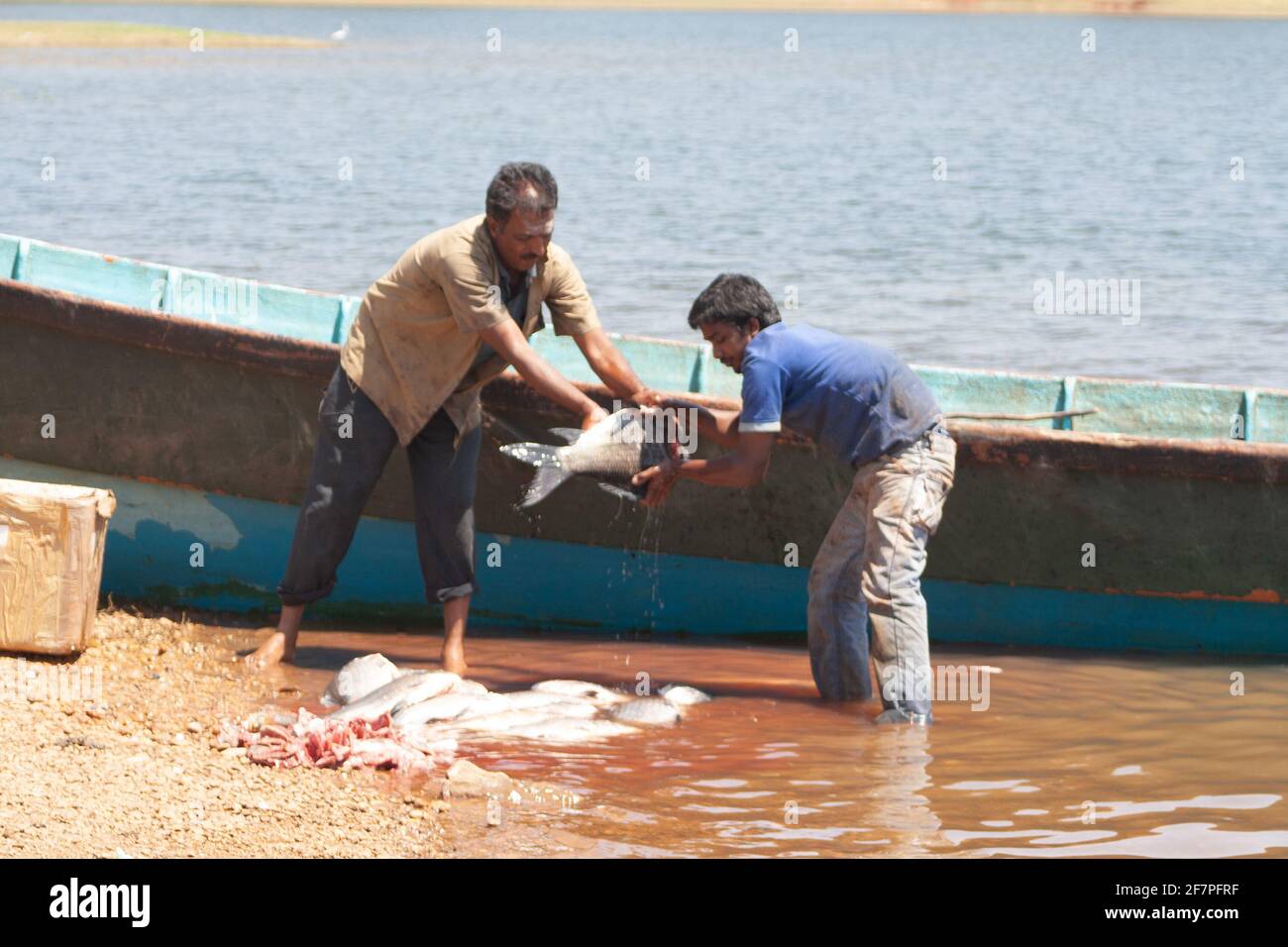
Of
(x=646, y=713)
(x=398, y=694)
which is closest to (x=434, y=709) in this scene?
(x=398, y=694)

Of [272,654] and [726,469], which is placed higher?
[726,469]

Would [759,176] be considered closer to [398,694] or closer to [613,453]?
[613,453]

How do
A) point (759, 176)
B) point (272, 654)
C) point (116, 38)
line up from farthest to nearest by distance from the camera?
point (116, 38) → point (759, 176) → point (272, 654)

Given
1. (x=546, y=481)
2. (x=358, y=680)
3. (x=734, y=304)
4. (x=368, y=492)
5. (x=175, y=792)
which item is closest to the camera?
(x=175, y=792)

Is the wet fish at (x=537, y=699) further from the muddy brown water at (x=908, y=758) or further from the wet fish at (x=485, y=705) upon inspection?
the muddy brown water at (x=908, y=758)

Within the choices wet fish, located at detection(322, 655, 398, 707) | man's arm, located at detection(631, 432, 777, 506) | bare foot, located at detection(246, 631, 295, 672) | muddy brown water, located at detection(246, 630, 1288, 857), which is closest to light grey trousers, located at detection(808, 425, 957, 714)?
muddy brown water, located at detection(246, 630, 1288, 857)

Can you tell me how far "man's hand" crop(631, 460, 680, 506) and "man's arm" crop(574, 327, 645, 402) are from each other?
391 mm

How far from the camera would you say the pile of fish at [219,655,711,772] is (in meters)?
5.60

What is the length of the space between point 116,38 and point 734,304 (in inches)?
1851

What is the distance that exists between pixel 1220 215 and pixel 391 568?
1689 centimetres

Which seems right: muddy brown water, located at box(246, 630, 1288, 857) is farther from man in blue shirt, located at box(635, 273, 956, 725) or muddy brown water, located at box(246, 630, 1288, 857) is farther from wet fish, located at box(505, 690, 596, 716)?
man in blue shirt, located at box(635, 273, 956, 725)

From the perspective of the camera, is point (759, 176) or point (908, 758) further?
point (759, 176)

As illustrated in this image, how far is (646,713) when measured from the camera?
6.29 meters

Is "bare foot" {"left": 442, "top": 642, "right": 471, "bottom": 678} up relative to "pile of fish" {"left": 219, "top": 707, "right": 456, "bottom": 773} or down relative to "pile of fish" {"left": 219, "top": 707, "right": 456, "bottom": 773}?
up
